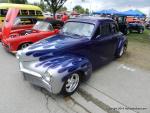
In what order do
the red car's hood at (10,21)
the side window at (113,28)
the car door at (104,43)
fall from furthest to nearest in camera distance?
the red car's hood at (10,21)
the side window at (113,28)
the car door at (104,43)

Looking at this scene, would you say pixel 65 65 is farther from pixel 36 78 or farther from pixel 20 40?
pixel 20 40

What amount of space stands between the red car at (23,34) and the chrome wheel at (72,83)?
382cm

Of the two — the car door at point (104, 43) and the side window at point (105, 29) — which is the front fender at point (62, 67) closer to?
the car door at point (104, 43)

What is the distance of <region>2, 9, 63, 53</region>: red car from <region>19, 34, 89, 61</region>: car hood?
2.65 m

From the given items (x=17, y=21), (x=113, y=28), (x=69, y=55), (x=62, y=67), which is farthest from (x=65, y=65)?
(x=17, y=21)

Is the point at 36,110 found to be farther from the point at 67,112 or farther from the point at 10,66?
the point at 10,66

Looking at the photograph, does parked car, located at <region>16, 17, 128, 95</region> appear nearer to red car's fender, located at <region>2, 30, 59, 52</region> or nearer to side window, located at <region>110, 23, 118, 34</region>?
side window, located at <region>110, 23, 118, 34</region>

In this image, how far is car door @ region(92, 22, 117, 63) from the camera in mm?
5789

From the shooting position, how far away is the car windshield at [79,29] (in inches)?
223

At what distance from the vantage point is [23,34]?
8.50 meters

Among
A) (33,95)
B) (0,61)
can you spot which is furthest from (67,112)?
(0,61)

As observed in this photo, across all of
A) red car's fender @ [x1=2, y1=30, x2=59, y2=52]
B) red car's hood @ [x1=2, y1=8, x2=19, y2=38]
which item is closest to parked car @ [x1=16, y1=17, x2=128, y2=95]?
red car's fender @ [x1=2, y1=30, x2=59, y2=52]

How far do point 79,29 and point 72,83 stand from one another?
2026 millimetres

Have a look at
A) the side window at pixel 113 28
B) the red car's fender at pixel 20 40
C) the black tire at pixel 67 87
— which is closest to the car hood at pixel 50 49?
the black tire at pixel 67 87
